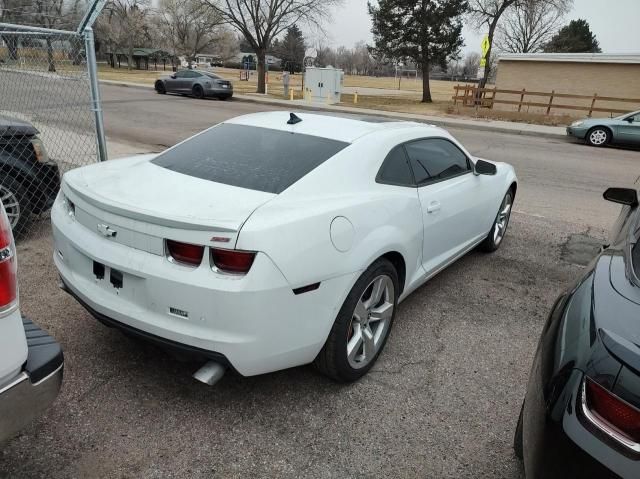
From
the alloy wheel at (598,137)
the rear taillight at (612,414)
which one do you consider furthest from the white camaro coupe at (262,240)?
the alloy wheel at (598,137)

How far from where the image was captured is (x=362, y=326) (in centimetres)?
291

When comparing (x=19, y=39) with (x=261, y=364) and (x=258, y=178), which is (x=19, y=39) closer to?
(x=258, y=178)

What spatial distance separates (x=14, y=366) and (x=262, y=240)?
3.47ft

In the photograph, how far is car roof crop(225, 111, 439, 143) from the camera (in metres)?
3.34

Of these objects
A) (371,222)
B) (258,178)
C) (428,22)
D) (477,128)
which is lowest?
(477,128)

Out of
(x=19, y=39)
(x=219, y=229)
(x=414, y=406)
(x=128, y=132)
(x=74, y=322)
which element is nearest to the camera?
(x=219, y=229)

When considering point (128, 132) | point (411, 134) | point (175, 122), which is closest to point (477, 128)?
point (175, 122)

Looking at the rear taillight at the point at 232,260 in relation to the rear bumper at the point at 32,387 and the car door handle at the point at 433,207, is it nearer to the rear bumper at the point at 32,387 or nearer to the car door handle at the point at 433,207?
the rear bumper at the point at 32,387

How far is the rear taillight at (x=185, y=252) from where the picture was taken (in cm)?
232

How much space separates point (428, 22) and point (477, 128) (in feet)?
40.3

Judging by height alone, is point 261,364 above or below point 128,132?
above

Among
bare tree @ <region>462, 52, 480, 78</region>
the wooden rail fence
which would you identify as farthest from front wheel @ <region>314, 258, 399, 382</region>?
bare tree @ <region>462, 52, 480, 78</region>

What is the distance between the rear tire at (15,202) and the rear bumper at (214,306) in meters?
2.53

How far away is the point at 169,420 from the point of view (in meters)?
2.57
